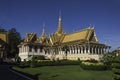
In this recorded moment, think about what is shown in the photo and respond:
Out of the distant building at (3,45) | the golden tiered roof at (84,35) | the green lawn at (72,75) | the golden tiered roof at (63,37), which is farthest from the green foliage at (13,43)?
the green lawn at (72,75)

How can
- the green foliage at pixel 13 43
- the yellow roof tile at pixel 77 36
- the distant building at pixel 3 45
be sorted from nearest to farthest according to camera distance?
the yellow roof tile at pixel 77 36 < the distant building at pixel 3 45 < the green foliage at pixel 13 43

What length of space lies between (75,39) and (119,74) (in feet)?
193

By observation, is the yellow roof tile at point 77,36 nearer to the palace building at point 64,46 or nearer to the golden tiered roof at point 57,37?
the palace building at point 64,46

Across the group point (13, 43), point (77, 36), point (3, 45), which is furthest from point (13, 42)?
point (77, 36)

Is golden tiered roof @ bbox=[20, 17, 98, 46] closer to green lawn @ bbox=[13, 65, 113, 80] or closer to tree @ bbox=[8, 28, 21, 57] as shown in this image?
tree @ bbox=[8, 28, 21, 57]

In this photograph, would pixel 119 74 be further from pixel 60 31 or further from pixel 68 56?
pixel 60 31

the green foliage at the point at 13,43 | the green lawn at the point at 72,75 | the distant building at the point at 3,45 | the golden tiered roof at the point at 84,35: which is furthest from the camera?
the green foliage at the point at 13,43

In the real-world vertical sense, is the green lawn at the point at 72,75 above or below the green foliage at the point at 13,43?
below

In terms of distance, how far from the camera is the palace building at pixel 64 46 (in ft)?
240

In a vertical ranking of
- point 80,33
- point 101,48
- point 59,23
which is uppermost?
point 59,23

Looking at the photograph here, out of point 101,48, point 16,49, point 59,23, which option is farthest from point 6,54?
point 101,48

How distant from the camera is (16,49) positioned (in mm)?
101000

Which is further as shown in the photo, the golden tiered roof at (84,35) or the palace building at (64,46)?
the golden tiered roof at (84,35)

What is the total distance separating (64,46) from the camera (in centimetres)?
7869
